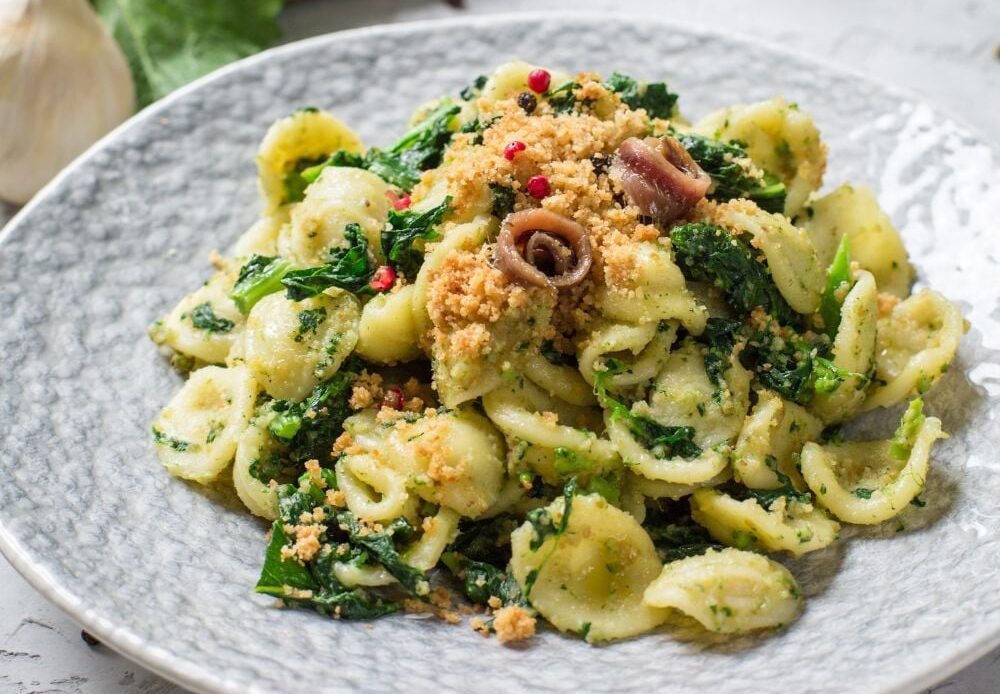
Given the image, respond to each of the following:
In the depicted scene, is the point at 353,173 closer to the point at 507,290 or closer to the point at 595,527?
the point at 507,290

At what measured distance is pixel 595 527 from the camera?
3906mm

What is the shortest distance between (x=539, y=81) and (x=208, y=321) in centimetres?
176

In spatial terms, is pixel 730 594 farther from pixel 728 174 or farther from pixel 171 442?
pixel 171 442

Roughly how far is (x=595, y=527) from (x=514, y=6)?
17.3 ft

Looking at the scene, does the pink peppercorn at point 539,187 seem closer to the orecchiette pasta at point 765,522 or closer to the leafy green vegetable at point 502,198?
the leafy green vegetable at point 502,198

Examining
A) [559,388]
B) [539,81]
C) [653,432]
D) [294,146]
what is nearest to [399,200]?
[539,81]

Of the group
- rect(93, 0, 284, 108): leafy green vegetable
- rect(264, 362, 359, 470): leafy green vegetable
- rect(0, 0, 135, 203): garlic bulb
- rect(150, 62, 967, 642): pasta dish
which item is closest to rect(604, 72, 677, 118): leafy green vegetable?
rect(150, 62, 967, 642): pasta dish

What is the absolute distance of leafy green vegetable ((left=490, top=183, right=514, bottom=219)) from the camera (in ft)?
14.3

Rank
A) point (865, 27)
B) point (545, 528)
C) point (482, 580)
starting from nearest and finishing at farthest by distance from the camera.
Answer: point (545, 528)
point (482, 580)
point (865, 27)

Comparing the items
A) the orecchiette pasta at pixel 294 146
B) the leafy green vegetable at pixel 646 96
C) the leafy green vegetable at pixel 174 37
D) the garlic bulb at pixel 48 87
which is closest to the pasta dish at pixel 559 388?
the leafy green vegetable at pixel 646 96

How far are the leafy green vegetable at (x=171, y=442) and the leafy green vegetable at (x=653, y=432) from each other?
1635mm

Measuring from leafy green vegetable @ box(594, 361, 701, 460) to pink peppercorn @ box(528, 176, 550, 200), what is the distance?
0.72 m

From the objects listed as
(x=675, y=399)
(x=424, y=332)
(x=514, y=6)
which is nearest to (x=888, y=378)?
(x=675, y=399)

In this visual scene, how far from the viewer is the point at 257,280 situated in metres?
4.75
